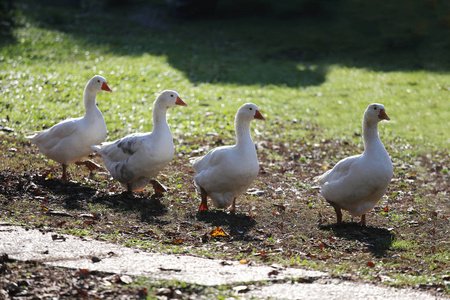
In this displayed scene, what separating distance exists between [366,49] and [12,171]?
48.1 ft

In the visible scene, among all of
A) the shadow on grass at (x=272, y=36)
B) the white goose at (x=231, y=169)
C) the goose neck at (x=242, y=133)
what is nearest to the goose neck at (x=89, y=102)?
the white goose at (x=231, y=169)

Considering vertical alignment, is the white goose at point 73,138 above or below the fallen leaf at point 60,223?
above

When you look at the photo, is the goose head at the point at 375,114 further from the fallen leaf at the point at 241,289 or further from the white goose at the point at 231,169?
the fallen leaf at the point at 241,289

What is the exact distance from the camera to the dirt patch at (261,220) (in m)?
6.21

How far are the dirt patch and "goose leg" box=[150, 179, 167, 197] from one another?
0.10 metres

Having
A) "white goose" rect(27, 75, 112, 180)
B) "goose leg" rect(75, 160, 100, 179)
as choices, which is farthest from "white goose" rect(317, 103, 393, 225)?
"goose leg" rect(75, 160, 100, 179)

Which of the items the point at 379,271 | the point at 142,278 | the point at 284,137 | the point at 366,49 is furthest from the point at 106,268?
the point at 366,49

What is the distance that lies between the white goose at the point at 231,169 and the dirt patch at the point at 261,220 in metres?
0.27

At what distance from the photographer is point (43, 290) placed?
189 inches

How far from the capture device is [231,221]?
24.6 feet

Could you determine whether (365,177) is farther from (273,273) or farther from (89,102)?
(89,102)

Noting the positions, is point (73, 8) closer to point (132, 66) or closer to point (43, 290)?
A: point (132, 66)

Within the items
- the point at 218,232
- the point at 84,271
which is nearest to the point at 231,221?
the point at 218,232

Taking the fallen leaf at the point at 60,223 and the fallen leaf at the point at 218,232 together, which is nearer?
the fallen leaf at the point at 60,223
